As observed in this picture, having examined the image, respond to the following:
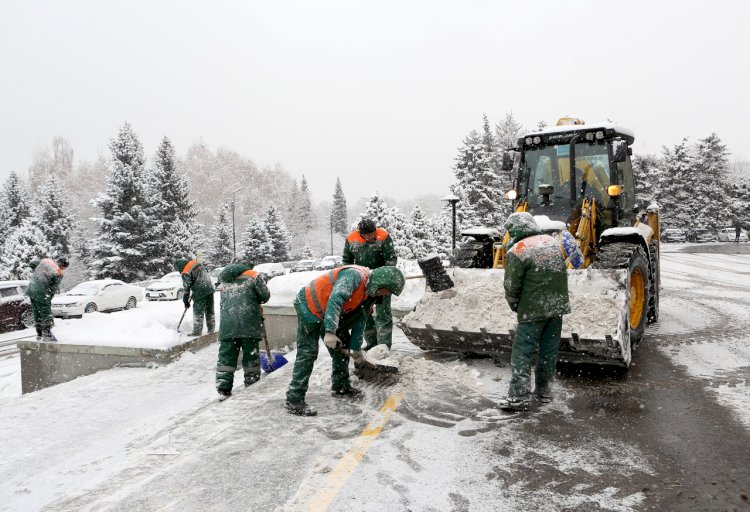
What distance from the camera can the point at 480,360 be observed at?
598 cm

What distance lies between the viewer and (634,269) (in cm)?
597

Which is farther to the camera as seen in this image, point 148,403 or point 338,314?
point 148,403

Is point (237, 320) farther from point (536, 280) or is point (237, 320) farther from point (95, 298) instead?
point (95, 298)

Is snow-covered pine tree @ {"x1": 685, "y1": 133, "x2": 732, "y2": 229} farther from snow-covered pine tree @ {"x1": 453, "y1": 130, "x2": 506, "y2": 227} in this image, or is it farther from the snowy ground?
the snowy ground

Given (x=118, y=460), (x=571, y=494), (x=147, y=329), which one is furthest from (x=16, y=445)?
(x=571, y=494)

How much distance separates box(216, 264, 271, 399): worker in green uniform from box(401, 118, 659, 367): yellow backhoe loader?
1.74 metres

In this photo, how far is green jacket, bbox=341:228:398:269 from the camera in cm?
640

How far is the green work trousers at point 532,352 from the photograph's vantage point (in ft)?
14.1

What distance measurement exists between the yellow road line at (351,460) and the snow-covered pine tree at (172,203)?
3263cm

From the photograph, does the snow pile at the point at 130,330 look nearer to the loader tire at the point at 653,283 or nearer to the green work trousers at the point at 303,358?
the green work trousers at the point at 303,358

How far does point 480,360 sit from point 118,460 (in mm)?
3817

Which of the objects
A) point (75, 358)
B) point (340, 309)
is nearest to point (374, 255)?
point (340, 309)

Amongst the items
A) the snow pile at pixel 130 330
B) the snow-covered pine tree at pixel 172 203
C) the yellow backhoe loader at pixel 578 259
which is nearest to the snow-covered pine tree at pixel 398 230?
the snow-covered pine tree at pixel 172 203

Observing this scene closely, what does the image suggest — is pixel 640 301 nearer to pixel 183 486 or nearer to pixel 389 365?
pixel 389 365
